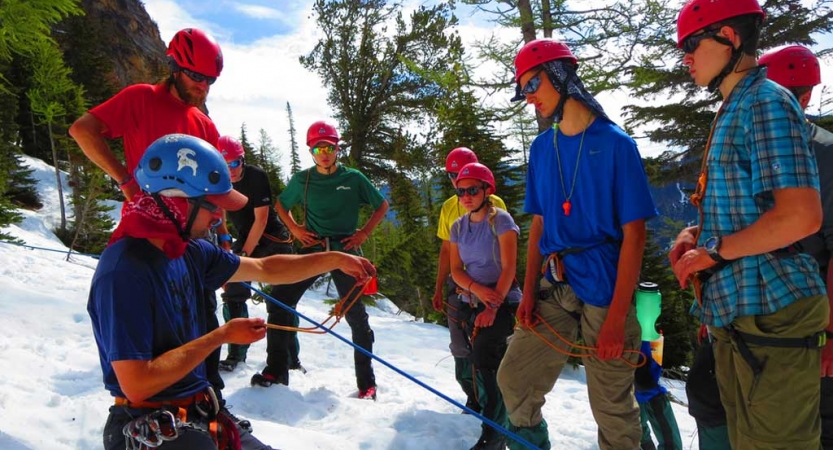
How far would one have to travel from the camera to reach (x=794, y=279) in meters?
2.07

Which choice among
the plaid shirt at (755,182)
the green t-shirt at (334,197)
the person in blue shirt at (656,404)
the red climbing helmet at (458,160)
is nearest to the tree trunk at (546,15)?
the red climbing helmet at (458,160)

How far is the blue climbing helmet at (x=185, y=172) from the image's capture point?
225 cm

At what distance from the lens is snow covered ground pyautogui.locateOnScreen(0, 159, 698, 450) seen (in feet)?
12.8

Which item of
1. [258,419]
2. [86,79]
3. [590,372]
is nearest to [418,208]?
[258,419]

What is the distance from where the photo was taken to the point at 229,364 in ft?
19.1

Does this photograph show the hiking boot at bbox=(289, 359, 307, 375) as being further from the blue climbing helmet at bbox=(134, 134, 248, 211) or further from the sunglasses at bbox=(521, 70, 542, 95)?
the sunglasses at bbox=(521, 70, 542, 95)

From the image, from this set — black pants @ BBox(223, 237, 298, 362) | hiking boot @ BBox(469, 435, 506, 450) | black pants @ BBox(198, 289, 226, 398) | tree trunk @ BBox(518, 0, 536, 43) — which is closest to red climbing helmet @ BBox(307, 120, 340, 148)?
black pants @ BBox(223, 237, 298, 362)

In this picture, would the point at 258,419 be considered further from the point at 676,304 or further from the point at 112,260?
the point at 676,304

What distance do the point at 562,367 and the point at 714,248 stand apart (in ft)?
4.21

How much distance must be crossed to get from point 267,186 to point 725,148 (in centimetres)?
452

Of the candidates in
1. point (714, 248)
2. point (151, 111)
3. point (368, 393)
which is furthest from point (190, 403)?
point (368, 393)

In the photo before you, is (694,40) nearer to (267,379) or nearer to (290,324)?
(290,324)

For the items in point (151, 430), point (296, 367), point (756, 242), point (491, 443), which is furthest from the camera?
point (296, 367)

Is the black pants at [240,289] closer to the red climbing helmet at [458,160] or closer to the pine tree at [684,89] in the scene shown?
the red climbing helmet at [458,160]
